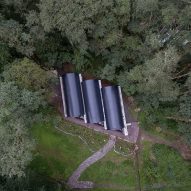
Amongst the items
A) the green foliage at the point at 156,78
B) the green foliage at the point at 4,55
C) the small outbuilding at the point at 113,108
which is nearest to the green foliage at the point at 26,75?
the green foliage at the point at 4,55

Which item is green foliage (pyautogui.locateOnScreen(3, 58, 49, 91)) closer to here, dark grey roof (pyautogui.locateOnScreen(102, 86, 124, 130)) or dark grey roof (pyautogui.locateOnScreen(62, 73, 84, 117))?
dark grey roof (pyautogui.locateOnScreen(62, 73, 84, 117))

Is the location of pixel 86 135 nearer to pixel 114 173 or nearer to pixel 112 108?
pixel 112 108

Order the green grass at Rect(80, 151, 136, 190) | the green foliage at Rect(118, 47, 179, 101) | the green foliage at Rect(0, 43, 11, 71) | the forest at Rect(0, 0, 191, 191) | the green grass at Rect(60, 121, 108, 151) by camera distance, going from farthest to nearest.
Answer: the green grass at Rect(60, 121, 108, 151)
the green grass at Rect(80, 151, 136, 190)
the green foliage at Rect(0, 43, 11, 71)
the forest at Rect(0, 0, 191, 191)
the green foliage at Rect(118, 47, 179, 101)

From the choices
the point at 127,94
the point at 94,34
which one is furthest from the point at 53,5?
the point at 127,94

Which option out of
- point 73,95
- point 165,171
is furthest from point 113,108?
point 165,171

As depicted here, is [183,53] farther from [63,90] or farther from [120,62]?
[63,90]

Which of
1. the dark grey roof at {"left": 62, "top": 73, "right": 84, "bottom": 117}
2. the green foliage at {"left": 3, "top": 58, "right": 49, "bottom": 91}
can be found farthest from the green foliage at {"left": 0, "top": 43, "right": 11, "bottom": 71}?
the dark grey roof at {"left": 62, "top": 73, "right": 84, "bottom": 117}

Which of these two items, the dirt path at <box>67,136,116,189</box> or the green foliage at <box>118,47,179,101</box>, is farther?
the dirt path at <box>67,136,116,189</box>
